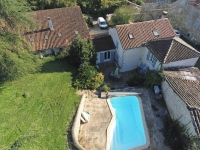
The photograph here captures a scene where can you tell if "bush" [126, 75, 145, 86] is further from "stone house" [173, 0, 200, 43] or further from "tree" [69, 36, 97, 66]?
"stone house" [173, 0, 200, 43]

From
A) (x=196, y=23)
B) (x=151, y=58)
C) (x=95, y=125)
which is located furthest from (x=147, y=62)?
(x=196, y=23)

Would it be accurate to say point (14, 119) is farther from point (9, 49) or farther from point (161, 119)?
point (161, 119)

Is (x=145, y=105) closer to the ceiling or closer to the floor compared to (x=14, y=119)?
closer to the floor

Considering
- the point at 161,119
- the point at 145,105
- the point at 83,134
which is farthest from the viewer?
the point at 145,105

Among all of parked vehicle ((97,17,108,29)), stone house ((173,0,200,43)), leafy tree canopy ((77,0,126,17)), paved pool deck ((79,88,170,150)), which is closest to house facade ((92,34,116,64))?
paved pool deck ((79,88,170,150))

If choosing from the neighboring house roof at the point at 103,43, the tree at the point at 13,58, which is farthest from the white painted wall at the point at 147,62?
the tree at the point at 13,58

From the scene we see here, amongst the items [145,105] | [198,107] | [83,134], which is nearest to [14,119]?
[83,134]

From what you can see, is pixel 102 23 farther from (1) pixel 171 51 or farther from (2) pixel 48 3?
(1) pixel 171 51
